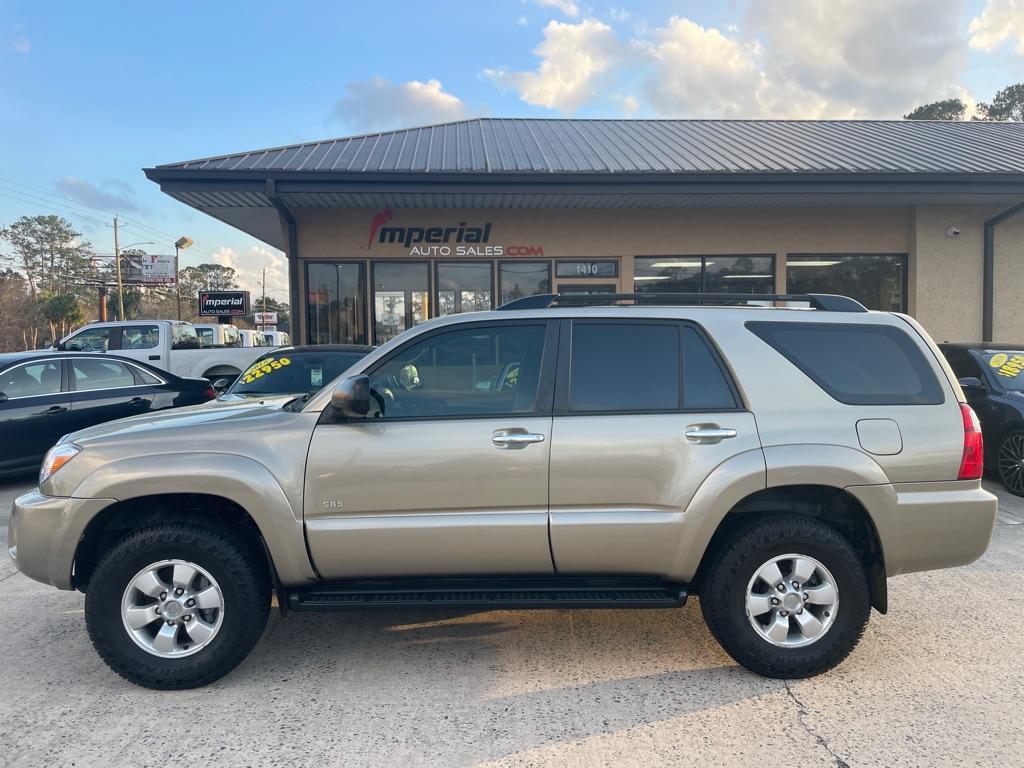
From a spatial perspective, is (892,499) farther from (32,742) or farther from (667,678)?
(32,742)

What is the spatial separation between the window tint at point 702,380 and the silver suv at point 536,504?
0.01 metres

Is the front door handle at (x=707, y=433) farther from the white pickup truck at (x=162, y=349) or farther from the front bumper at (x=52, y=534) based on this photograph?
the white pickup truck at (x=162, y=349)

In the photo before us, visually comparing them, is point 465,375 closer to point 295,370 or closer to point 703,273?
point 295,370

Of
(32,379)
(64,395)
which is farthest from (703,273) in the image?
(32,379)

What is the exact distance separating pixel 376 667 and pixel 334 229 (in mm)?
10312

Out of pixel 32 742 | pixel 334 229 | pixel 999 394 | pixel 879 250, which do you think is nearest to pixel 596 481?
pixel 32 742

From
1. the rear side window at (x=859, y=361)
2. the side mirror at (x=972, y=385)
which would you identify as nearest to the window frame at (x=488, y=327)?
the rear side window at (x=859, y=361)

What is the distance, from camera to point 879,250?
1309 cm

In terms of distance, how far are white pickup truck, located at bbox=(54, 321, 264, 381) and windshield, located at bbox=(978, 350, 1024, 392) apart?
1150cm

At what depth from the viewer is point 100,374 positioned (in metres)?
8.31

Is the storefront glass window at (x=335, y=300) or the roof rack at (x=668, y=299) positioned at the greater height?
the storefront glass window at (x=335, y=300)

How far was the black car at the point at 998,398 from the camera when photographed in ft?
23.2

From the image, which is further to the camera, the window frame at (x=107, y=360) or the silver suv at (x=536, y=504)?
the window frame at (x=107, y=360)

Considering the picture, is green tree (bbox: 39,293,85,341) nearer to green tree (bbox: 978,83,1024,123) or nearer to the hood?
the hood
